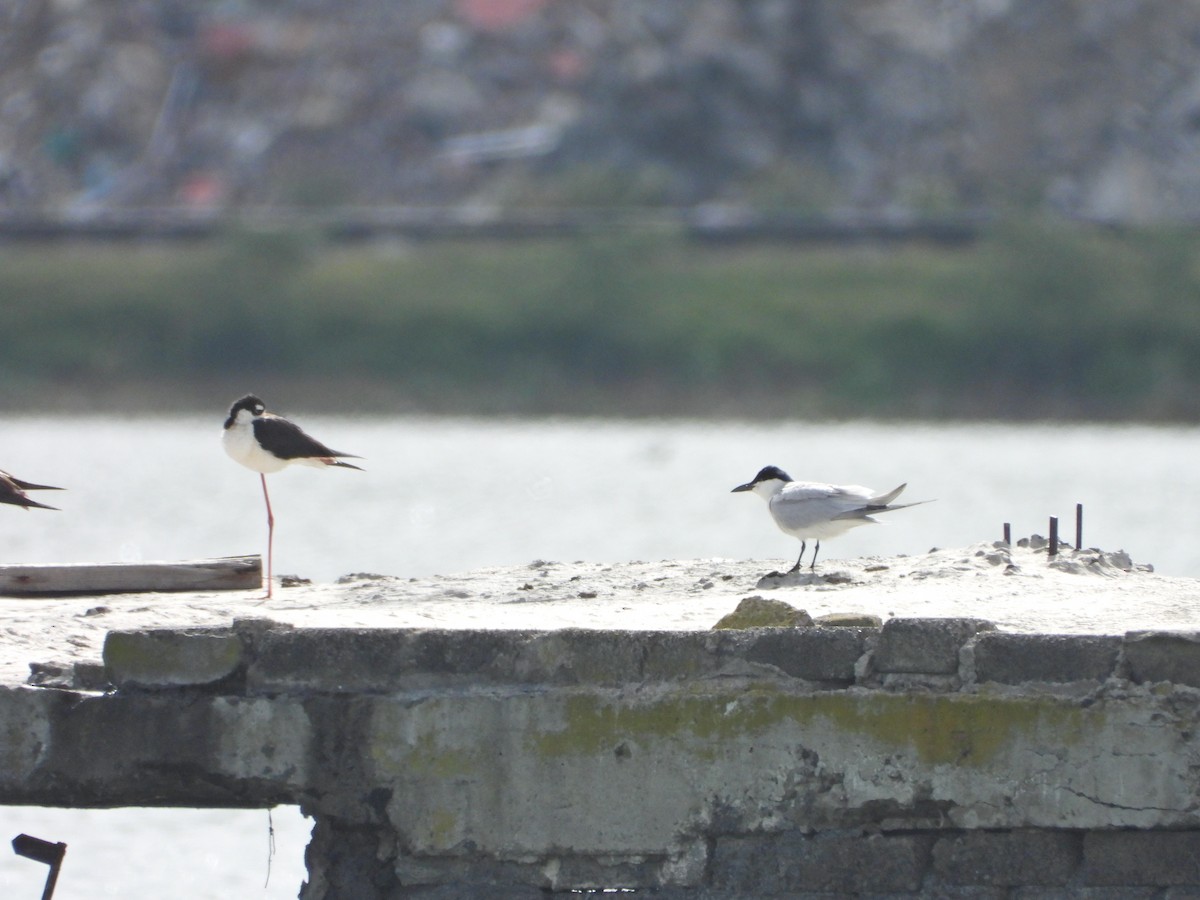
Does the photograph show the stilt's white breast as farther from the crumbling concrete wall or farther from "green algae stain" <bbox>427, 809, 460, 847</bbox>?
"green algae stain" <bbox>427, 809, 460, 847</bbox>

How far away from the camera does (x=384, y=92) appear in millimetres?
92438

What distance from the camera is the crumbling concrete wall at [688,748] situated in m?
7.22

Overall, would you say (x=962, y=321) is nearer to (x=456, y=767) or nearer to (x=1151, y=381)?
(x=1151, y=381)

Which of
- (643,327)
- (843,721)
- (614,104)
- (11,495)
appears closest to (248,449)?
(11,495)

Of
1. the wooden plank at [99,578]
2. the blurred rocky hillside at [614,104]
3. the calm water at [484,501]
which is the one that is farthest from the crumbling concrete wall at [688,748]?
the blurred rocky hillside at [614,104]

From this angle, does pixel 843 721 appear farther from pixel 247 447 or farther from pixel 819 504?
pixel 247 447

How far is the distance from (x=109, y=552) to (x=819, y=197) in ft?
169

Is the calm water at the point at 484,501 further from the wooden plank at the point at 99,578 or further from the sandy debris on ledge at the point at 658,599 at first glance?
the sandy debris on ledge at the point at 658,599

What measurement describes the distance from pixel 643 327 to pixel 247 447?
5024 centimetres

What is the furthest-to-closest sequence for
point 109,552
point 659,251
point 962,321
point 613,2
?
point 613,2, point 659,251, point 962,321, point 109,552

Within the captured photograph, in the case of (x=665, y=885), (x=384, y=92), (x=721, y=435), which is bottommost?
(x=665, y=885)

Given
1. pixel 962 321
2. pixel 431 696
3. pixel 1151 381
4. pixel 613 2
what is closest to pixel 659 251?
pixel 962 321

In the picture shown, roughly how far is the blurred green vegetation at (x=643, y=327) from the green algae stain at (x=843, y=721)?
48.7 metres

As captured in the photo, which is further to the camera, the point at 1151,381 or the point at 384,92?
the point at 384,92
